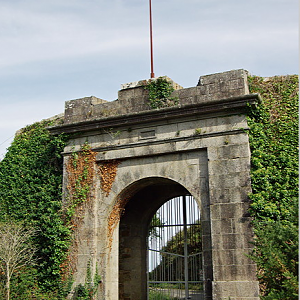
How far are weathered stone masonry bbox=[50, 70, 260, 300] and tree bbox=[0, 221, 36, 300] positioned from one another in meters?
1.30

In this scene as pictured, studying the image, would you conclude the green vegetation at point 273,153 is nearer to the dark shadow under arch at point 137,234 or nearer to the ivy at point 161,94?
the ivy at point 161,94

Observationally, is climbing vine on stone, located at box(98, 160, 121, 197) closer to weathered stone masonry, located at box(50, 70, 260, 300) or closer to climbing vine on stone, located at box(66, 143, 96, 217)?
weathered stone masonry, located at box(50, 70, 260, 300)

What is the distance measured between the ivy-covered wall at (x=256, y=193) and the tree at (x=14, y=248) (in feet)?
0.89

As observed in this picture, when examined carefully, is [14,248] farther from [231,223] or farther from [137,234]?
[231,223]

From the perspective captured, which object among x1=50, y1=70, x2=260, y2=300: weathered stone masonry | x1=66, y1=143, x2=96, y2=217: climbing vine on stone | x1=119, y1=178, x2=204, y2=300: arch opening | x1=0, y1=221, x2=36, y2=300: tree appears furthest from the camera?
x1=119, y1=178, x2=204, y2=300: arch opening

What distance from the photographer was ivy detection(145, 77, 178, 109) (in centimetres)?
1102

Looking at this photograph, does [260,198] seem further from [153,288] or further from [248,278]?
[153,288]

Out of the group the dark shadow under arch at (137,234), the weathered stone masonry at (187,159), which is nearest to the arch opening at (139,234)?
the dark shadow under arch at (137,234)

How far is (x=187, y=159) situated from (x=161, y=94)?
167 cm

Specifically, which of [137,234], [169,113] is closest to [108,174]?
[169,113]

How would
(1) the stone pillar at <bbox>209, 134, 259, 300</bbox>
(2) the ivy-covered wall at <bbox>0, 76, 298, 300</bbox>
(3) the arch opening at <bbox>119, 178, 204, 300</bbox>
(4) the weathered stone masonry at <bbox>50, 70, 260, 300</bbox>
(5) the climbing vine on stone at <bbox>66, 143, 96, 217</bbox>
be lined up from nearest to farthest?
(2) the ivy-covered wall at <bbox>0, 76, 298, 300</bbox> → (1) the stone pillar at <bbox>209, 134, 259, 300</bbox> → (4) the weathered stone masonry at <bbox>50, 70, 260, 300</bbox> → (5) the climbing vine on stone at <bbox>66, 143, 96, 217</bbox> → (3) the arch opening at <bbox>119, 178, 204, 300</bbox>

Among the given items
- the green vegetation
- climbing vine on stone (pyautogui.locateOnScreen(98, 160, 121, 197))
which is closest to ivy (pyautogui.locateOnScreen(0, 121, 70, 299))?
climbing vine on stone (pyautogui.locateOnScreen(98, 160, 121, 197))

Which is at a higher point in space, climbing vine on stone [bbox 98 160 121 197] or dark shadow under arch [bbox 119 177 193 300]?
climbing vine on stone [bbox 98 160 121 197]

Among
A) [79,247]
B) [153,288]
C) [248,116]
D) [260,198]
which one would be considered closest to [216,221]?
[260,198]
